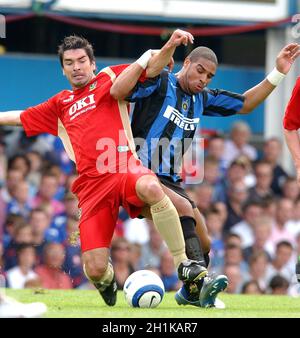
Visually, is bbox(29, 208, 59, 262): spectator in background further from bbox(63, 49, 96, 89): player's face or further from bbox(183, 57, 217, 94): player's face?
bbox(183, 57, 217, 94): player's face

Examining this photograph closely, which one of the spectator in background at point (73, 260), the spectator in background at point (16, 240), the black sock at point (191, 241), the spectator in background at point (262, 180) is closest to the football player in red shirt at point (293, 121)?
the black sock at point (191, 241)

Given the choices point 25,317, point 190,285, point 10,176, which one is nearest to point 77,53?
point 190,285

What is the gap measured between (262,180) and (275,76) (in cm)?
639

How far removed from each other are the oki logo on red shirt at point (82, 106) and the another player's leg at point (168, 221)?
35.2 inches

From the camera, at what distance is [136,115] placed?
31.6ft

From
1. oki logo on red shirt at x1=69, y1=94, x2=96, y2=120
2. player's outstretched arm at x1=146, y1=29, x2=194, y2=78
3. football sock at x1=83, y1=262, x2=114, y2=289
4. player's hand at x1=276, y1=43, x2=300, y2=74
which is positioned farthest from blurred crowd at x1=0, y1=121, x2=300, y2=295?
player's outstretched arm at x1=146, y1=29, x2=194, y2=78

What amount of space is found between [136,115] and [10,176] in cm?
490

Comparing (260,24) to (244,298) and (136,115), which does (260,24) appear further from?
(136,115)

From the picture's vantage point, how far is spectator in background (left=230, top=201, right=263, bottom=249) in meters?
15.3

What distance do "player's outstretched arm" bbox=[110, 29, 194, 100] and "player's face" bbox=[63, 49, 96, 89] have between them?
0.39 meters

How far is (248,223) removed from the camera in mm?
15383

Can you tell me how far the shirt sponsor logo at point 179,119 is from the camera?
9555mm

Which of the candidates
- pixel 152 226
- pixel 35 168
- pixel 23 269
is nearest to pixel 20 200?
pixel 35 168

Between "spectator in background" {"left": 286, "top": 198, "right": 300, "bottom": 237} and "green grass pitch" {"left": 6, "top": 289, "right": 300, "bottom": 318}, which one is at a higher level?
"green grass pitch" {"left": 6, "top": 289, "right": 300, "bottom": 318}
